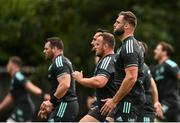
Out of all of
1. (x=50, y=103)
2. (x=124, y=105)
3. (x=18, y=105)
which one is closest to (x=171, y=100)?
(x=18, y=105)

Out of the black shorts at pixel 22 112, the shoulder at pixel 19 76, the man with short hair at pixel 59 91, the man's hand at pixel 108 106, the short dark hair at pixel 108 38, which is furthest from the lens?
the black shorts at pixel 22 112

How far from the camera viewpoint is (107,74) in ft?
41.1

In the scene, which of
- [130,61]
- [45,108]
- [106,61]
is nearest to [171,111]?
[45,108]

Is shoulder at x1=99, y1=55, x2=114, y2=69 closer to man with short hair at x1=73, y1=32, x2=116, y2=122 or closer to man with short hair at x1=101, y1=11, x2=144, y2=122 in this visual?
man with short hair at x1=73, y1=32, x2=116, y2=122

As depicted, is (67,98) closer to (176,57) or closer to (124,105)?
(124,105)

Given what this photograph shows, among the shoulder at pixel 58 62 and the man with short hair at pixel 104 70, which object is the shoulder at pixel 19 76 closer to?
the shoulder at pixel 58 62

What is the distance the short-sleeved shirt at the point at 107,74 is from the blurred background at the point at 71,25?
1432 centimetres

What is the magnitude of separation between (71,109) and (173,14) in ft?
60.0

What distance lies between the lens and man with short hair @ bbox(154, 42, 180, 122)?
57.4ft

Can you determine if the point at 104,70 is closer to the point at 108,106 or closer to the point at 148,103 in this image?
the point at 108,106

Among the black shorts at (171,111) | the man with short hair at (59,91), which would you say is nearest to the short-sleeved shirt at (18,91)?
the black shorts at (171,111)

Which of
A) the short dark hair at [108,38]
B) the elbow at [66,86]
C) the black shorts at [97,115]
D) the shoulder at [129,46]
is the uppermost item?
the short dark hair at [108,38]

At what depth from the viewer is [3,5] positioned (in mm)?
28562

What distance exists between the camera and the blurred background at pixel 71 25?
2877 cm
